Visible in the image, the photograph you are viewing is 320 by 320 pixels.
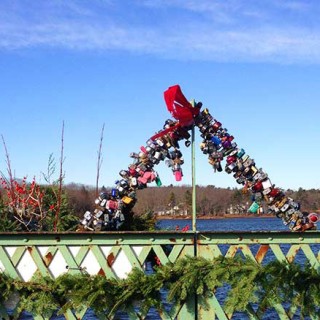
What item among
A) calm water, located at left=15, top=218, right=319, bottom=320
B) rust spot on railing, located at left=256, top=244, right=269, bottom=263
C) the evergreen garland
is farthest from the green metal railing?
calm water, located at left=15, top=218, right=319, bottom=320

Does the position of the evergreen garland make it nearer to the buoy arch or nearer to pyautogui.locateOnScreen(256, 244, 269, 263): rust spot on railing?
pyautogui.locateOnScreen(256, 244, 269, 263): rust spot on railing

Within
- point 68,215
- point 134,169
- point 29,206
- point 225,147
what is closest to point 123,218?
point 134,169

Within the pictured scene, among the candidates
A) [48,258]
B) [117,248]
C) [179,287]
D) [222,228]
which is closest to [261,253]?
[179,287]

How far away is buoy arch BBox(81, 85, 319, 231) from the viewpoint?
8.22 metres

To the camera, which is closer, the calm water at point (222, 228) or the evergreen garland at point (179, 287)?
the evergreen garland at point (179, 287)

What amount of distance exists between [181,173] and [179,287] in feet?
7.91

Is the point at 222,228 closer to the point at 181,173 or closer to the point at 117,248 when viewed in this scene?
the point at 181,173

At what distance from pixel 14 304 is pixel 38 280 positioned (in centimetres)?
40

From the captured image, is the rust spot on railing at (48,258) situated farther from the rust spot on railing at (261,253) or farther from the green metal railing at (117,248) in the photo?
the rust spot on railing at (261,253)

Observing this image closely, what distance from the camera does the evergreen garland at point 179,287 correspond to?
6332 millimetres

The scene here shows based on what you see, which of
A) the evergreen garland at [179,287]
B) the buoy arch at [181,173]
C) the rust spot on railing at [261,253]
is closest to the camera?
the evergreen garland at [179,287]

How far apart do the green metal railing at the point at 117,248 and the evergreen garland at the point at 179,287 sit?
0.38 ft

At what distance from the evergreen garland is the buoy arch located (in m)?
1.80

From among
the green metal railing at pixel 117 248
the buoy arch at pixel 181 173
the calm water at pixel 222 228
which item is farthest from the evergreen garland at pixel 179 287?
the buoy arch at pixel 181 173
